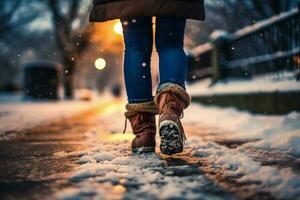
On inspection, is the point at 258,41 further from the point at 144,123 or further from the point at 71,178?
the point at 71,178

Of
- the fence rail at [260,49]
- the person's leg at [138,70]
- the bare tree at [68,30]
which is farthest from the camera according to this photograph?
the bare tree at [68,30]

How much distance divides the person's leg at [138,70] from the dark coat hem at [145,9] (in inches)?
3.4

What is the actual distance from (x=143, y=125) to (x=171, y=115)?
0.21 metres

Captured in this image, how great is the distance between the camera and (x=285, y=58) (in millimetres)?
5484

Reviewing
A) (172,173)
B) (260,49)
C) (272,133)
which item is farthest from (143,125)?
(260,49)

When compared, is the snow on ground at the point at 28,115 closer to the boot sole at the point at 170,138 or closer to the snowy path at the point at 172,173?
the snowy path at the point at 172,173

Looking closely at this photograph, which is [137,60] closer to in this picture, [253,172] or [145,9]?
[145,9]

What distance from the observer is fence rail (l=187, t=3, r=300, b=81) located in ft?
17.4

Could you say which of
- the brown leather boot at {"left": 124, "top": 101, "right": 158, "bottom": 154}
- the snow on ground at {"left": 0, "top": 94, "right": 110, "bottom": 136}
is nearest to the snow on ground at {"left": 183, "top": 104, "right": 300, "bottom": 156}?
the brown leather boot at {"left": 124, "top": 101, "right": 158, "bottom": 154}

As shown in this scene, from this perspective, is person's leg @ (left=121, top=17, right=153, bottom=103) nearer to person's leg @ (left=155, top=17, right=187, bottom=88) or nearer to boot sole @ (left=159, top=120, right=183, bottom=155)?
person's leg @ (left=155, top=17, right=187, bottom=88)

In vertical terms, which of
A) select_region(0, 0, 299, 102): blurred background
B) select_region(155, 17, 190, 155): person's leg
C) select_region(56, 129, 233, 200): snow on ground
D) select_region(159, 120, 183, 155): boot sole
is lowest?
select_region(56, 129, 233, 200): snow on ground

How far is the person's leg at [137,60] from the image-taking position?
2.48 m

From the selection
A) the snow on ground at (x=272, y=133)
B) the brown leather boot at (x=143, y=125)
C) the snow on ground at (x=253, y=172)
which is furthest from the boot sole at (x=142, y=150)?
the snow on ground at (x=272, y=133)

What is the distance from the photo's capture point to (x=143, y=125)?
2.36 meters
